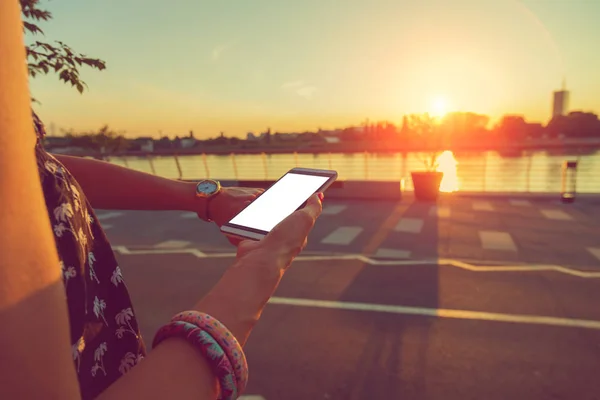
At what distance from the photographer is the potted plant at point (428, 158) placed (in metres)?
A: 11.0

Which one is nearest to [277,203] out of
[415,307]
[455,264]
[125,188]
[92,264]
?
[125,188]

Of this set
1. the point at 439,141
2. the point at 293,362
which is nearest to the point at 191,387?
the point at 293,362

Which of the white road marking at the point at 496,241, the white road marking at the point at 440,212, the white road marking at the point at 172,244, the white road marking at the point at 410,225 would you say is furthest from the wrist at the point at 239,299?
the white road marking at the point at 440,212

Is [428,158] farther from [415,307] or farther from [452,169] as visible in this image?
[415,307]

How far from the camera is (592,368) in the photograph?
10.6ft

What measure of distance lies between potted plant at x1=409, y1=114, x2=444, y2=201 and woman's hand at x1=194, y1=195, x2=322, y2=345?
10648mm

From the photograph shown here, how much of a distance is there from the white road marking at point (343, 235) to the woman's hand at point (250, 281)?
6362 millimetres

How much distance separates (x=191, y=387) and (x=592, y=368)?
381cm

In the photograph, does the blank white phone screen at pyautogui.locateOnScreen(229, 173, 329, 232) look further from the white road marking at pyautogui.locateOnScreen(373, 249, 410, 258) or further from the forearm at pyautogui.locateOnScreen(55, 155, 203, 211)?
the white road marking at pyautogui.locateOnScreen(373, 249, 410, 258)

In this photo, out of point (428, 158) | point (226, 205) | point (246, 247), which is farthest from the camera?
point (428, 158)

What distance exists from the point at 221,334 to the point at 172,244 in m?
7.22

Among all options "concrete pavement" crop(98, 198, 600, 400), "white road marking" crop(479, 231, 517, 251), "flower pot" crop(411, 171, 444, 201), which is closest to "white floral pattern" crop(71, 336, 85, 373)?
"concrete pavement" crop(98, 198, 600, 400)

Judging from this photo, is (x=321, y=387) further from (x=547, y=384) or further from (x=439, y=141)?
(x=439, y=141)

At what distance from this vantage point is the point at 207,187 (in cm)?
151
